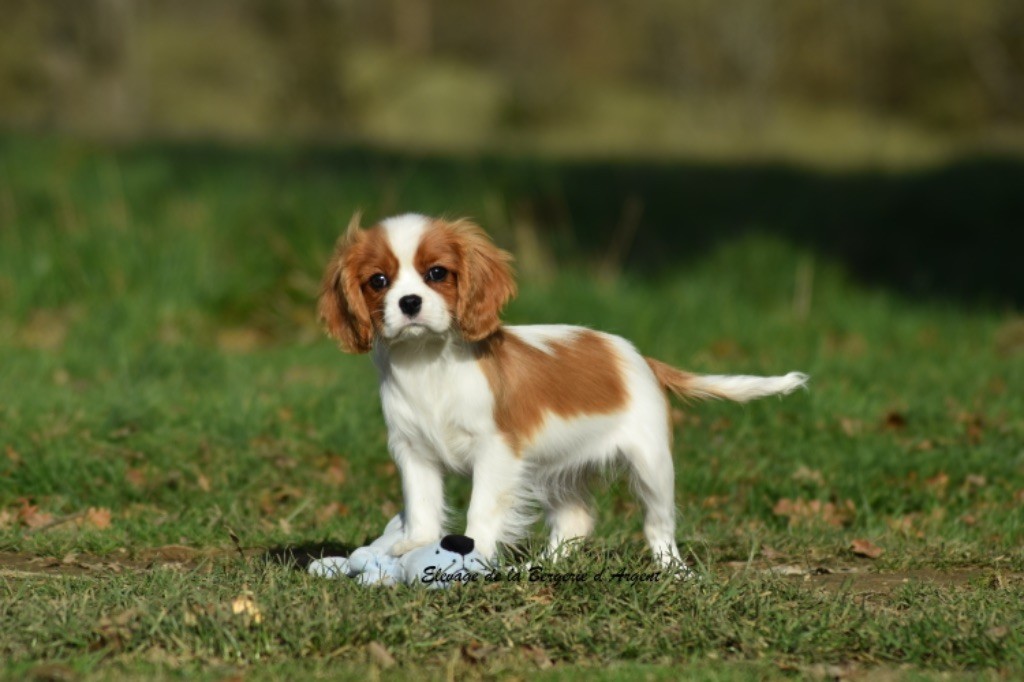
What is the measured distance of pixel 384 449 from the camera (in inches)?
310

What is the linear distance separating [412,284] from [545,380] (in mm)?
715

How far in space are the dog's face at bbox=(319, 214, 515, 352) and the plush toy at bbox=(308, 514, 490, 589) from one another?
768 millimetres

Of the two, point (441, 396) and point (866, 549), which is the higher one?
point (441, 396)

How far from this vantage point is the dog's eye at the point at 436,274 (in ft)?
17.0

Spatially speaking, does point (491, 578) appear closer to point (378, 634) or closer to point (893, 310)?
point (378, 634)

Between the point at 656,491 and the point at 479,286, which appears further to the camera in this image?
the point at 656,491

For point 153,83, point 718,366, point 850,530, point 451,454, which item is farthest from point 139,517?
point 153,83

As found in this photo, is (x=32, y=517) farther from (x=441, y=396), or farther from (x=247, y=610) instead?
(x=441, y=396)

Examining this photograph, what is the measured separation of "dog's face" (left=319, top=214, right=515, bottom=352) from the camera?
507cm

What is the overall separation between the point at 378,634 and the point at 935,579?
2.57 metres

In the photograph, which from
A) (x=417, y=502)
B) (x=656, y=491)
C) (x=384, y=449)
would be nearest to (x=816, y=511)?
(x=656, y=491)

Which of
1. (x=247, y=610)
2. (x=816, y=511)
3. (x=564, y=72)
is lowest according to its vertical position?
(x=816, y=511)

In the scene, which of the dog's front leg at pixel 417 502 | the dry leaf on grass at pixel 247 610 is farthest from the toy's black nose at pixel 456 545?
the dry leaf on grass at pixel 247 610

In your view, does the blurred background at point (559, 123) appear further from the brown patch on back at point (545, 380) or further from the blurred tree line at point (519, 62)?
the brown patch on back at point (545, 380)
